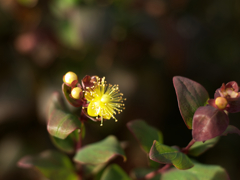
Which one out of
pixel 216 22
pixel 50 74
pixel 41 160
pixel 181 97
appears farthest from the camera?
pixel 216 22

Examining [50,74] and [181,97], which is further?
[50,74]

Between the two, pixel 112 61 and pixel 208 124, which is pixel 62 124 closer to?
pixel 208 124

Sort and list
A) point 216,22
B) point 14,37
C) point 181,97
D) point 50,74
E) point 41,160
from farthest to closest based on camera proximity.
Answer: point 216,22 → point 14,37 → point 50,74 → point 41,160 → point 181,97

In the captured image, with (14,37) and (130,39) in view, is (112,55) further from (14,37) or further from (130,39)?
(14,37)

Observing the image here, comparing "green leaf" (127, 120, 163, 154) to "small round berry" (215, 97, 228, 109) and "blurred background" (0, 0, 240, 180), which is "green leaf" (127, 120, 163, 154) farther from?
"blurred background" (0, 0, 240, 180)

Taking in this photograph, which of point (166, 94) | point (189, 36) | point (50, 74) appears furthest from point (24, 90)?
point (189, 36)

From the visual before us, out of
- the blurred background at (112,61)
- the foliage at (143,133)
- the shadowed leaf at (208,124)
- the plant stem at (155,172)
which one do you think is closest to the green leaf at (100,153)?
the foliage at (143,133)

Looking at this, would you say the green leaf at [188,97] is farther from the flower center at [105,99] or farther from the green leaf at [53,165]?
the green leaf at [53,165]

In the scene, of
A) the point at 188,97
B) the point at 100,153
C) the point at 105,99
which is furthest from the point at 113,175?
the point at 188,97
